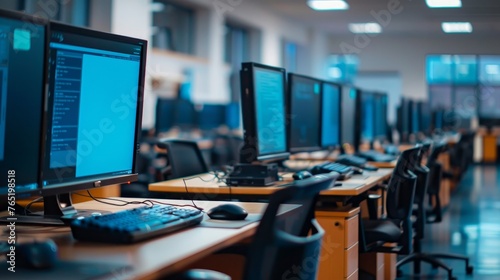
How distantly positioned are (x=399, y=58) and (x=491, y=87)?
233cm

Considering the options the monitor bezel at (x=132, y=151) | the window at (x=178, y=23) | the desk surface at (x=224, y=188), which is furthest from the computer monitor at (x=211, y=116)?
the monitor bezel at (x=132, y=151)

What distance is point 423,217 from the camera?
13.7 ft

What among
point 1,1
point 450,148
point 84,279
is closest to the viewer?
point 84,279

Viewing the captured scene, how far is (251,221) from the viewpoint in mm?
2031

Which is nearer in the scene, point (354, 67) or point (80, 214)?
point (80, 214)

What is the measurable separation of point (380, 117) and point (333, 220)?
154 inches

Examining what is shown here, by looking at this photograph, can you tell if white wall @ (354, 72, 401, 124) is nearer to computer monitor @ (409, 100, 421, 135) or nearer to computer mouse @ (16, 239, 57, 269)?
computer monitor @ (409, 100, 421, 135)

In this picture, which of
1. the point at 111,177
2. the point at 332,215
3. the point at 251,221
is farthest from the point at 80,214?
the point at 332,215

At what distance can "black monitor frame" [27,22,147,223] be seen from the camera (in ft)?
6.15

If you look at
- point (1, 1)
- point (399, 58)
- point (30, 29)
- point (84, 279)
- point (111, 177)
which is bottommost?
point (84, 279)

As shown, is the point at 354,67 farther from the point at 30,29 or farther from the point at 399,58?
the point at 30,29

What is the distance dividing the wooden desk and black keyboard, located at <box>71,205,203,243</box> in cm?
120

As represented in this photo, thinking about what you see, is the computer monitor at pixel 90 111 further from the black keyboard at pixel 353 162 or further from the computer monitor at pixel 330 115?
the computer monitor at pixel 330 115

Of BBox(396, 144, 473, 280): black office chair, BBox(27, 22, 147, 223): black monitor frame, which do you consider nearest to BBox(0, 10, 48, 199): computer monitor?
BBox(27, 22, 147, 223): black monitor frame
